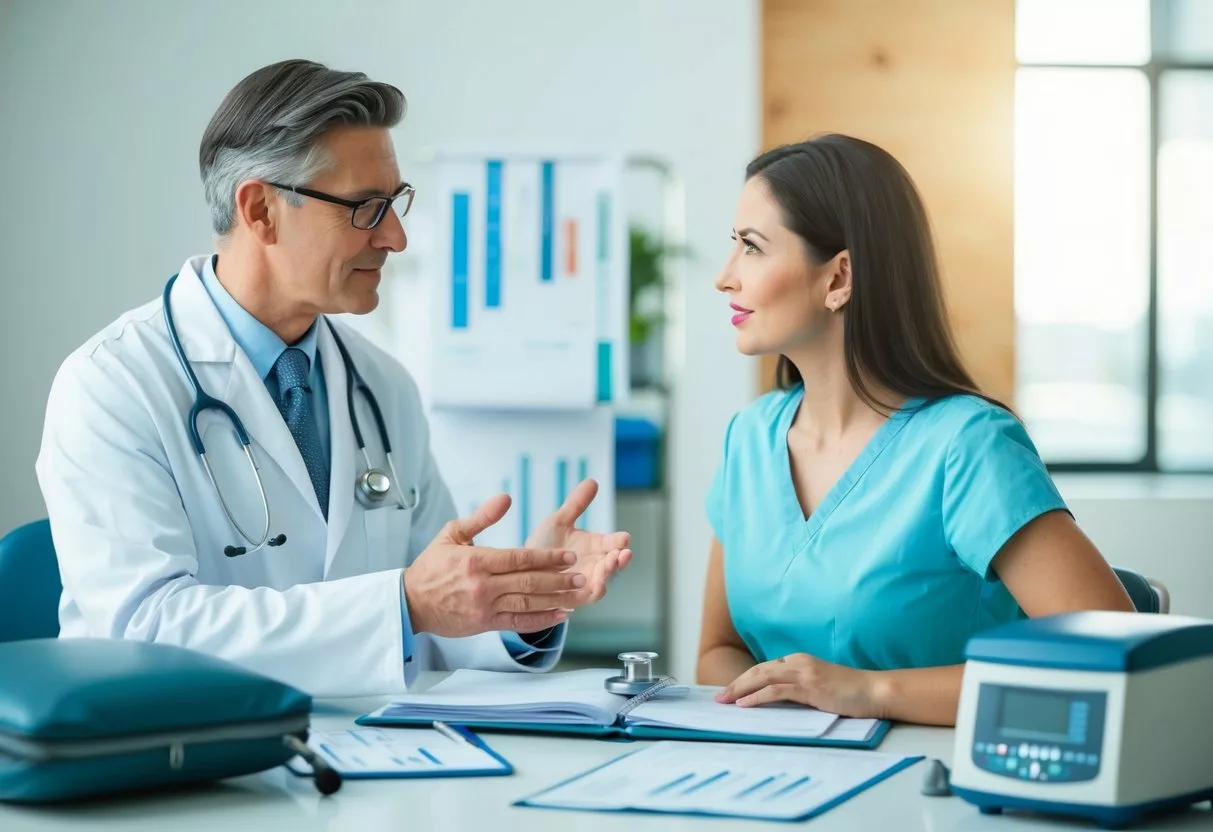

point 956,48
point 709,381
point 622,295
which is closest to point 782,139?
point 956,48

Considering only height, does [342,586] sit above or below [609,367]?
below

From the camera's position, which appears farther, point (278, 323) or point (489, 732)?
point (278, 323)

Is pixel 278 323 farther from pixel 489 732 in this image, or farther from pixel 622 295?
pixel 622 295

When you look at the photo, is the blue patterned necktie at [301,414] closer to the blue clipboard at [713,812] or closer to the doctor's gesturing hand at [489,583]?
the doctor's gesturing hand at [489,583]

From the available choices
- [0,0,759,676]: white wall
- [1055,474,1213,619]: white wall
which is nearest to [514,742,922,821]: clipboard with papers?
[0,0,759,676]: white wall

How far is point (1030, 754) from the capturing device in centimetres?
96

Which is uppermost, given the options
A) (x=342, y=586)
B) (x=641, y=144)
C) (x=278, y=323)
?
(x=641, y=144)

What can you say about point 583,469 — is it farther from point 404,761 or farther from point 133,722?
point 133,722

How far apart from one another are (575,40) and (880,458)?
2292 mm

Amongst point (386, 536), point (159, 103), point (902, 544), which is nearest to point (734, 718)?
point (902, 544)

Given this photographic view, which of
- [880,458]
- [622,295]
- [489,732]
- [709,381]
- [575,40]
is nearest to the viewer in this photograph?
[489,732]

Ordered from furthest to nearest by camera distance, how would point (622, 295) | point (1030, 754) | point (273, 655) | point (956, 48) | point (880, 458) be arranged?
point (956, 48) → point (622, 295) → point (880, 458) → point (273, 655) → point (1030, 754)

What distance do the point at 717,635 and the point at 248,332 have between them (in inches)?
31.2

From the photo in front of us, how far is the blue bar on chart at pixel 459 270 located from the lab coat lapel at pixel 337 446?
42.0 inches
